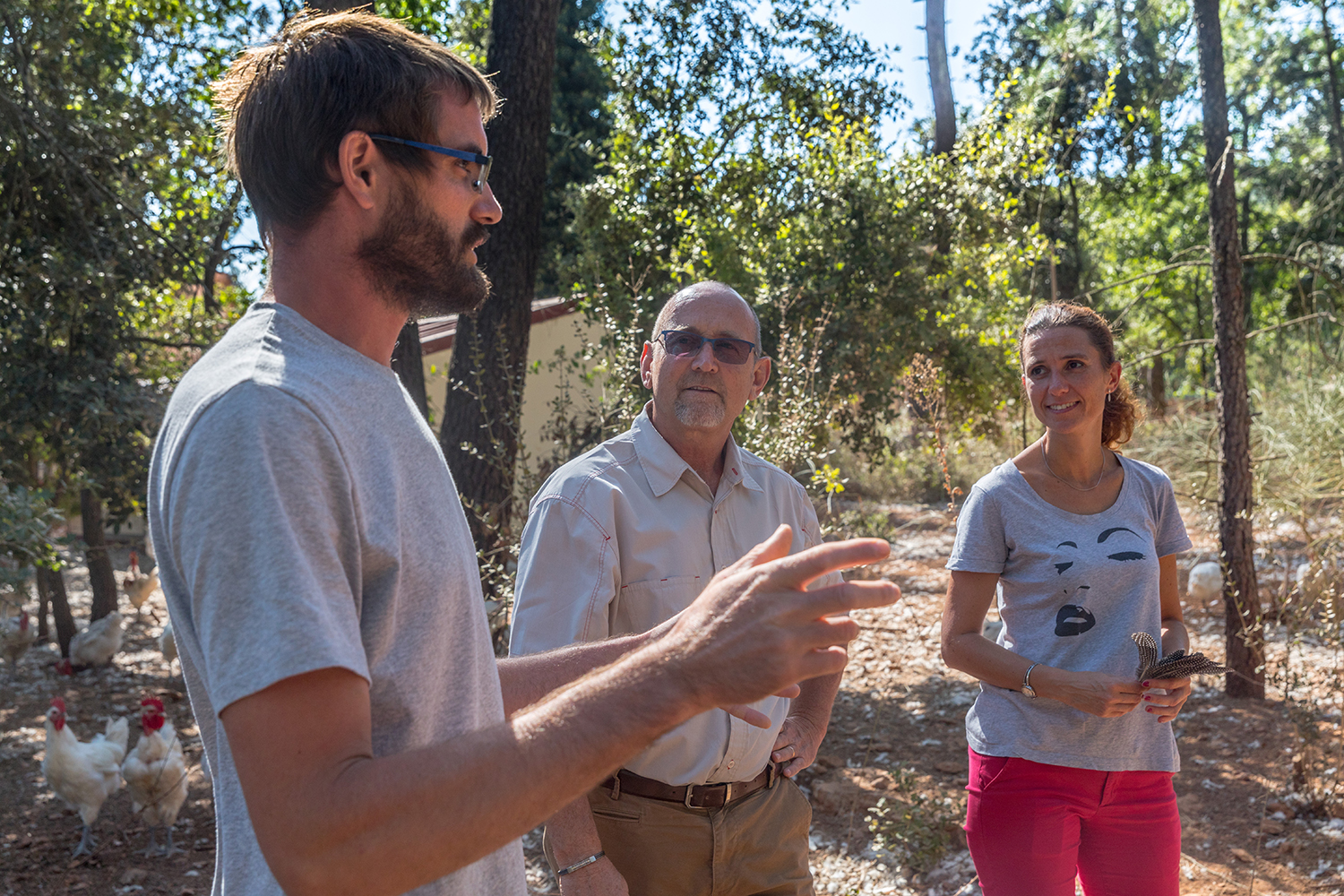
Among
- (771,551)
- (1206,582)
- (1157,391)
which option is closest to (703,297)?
(771,551)

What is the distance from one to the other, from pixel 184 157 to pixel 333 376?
7.97 metres

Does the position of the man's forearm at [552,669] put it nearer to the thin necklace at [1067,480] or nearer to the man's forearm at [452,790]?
the man's forearm at [452,790]

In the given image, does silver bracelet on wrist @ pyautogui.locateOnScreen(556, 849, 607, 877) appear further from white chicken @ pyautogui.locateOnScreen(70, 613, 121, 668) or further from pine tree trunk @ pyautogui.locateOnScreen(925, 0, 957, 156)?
pine tree trunk @ pyautogui.locateOnScreen(925, 0, 957, 156)

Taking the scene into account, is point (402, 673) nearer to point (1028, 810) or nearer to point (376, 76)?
point (376, 76)

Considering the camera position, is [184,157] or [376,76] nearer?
[376,76]

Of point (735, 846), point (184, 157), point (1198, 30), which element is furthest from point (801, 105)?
point (735, 846)

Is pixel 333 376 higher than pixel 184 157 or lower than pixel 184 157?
lower

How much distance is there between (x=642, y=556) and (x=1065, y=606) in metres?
1.19

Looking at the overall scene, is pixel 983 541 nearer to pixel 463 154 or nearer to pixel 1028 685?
pixel 1028 685

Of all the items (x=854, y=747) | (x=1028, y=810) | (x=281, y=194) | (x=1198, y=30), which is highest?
(x=1198, y=30)

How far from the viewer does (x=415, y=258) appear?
1.35 meters

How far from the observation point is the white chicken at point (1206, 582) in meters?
7.74

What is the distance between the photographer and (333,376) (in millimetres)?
1185

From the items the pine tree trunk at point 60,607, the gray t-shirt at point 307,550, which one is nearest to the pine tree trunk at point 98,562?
the pine tree trunk at point 60,607
